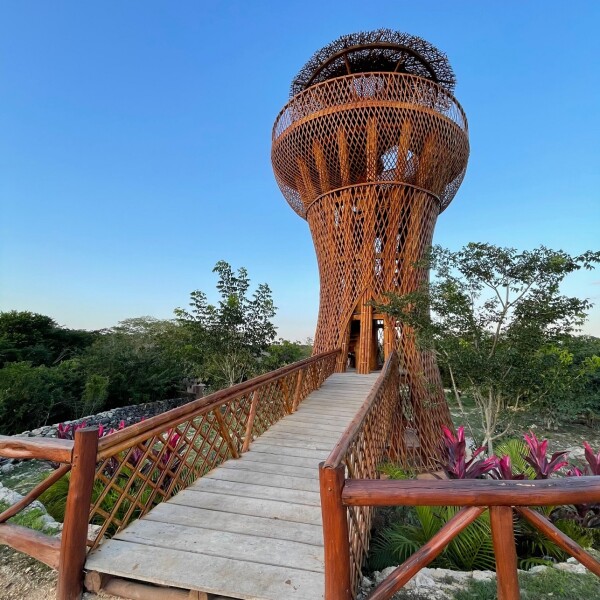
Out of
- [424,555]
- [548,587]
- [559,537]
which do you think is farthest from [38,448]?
[548,587]

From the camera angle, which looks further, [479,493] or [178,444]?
[178,444]

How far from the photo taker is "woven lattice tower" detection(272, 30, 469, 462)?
7.59m

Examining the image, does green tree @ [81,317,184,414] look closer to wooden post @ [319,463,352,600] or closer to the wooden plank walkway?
the wooden plank walkway

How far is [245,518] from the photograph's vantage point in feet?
6.87

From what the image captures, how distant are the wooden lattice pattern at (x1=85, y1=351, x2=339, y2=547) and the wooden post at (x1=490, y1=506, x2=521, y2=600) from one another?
1769mm

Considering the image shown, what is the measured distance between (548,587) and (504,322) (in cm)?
439

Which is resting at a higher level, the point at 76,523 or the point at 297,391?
the point at 297,391

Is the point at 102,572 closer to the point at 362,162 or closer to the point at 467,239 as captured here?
the point at 467,239

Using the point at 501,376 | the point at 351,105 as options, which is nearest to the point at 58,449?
the point at 501,376

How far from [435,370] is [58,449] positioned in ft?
24.0

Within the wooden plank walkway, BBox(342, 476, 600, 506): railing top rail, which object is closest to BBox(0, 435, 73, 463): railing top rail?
the wooden plank walkway

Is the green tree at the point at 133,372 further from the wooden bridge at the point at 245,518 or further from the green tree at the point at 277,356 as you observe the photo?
the wooden bridge at the point at 245,518

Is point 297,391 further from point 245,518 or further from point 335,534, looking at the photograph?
point 335,534

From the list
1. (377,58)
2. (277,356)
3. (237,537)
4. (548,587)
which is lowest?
(548,587)
